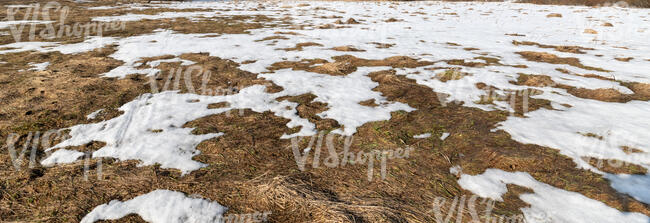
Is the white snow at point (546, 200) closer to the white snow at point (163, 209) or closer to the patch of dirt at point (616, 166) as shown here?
the patch of dirt at point (616, 166)

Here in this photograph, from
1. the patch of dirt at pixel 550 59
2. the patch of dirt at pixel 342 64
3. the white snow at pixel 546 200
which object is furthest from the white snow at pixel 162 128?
the patch of dirt at pixel 550 59

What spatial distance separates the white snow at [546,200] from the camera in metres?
2.88

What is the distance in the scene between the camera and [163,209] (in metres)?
3.09

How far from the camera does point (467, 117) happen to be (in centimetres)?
515

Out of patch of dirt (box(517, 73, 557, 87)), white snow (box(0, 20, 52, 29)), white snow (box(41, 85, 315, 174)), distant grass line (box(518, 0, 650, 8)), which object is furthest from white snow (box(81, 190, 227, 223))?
distant grass line (box(518, 0, 650, 8))

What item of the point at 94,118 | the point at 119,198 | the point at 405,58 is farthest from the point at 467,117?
the point at 94,118

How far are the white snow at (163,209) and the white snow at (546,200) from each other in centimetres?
283

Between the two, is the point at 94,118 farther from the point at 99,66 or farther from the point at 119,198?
the point at 99,66

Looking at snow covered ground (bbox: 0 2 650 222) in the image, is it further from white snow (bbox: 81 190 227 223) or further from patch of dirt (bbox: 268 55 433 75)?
patch of dirt (bbox: 268 55 433 75)

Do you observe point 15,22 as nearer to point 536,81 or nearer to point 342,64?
point 342,64

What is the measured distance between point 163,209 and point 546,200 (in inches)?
159

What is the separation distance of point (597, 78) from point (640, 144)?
3.97m

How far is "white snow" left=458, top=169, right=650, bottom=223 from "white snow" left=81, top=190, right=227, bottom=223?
2.83m

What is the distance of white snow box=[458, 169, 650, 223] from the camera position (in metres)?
2.88
